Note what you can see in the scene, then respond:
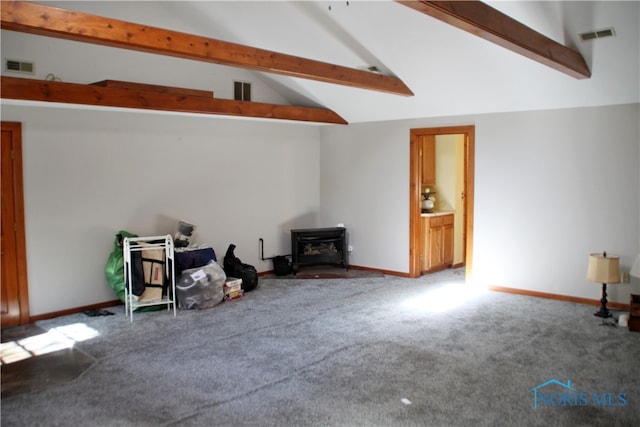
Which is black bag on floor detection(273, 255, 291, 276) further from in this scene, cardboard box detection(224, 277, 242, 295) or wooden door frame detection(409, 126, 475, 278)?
wooden door frame detection(409, 126, 475, 278)

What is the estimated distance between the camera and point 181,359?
4.09 meters

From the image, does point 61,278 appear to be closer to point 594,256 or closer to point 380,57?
point 380,57

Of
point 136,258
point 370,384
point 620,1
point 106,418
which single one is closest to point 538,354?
point 370,384

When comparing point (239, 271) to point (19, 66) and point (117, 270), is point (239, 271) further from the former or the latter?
point (19, 66)

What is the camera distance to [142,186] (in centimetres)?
588

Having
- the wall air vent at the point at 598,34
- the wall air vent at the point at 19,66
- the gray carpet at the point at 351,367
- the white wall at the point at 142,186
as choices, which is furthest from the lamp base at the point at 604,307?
the wall air vent at the point at 19,66

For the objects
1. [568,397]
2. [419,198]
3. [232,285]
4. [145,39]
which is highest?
[145,39]

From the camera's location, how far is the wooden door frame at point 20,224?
489 centimetres

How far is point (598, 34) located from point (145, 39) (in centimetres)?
346

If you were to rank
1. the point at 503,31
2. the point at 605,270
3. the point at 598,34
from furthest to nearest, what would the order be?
1. the point at 605,270
2. the point at 598,34
3. the point at 503,31

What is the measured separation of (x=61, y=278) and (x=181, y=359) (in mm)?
1996

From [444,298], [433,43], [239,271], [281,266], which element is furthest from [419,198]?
[239,271]

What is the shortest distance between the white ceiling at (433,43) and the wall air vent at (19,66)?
0.65 m

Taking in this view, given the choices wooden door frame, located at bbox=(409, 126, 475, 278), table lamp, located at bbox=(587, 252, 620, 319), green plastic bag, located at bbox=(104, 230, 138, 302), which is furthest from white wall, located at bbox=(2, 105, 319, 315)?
table lamp, located at bbox=(587, 252, 620, 319)
